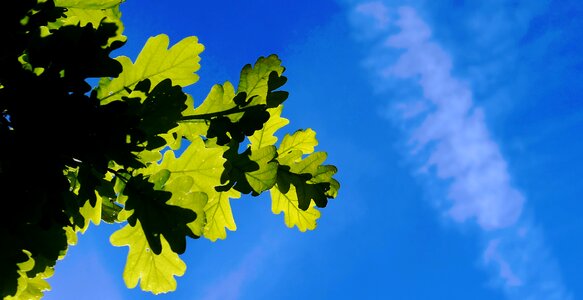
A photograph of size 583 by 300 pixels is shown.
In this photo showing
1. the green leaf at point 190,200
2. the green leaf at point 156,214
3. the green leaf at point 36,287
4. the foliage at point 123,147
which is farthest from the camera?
the green leaf at point 36,287

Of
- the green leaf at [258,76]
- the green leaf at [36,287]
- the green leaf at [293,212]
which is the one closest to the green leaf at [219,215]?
the green leaf at [293,212]

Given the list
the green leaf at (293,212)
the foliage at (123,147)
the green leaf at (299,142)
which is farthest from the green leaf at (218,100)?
the green leaf at (293,212)

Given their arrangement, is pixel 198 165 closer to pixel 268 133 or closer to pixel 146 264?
pixel 268 133

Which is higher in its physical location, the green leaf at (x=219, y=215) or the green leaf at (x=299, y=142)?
the green leaf at (x=299, y=142)

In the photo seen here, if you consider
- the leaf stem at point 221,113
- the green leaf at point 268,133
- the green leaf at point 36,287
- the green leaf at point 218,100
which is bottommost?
the green leaf at point 36,287

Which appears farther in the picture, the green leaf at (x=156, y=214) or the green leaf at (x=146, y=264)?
the green leaf at (x=146, y=264)

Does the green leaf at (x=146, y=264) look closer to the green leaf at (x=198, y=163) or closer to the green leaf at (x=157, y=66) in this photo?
the green leaf at (x=198, y=163)

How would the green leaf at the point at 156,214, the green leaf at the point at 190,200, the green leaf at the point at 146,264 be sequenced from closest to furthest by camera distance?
the green leaf at the point at 156,214 < the green leaf at the point at 190,200 < the green leaf at the point at 146,264

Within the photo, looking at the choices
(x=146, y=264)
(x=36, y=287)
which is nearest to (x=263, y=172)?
(x=146, y=264)
